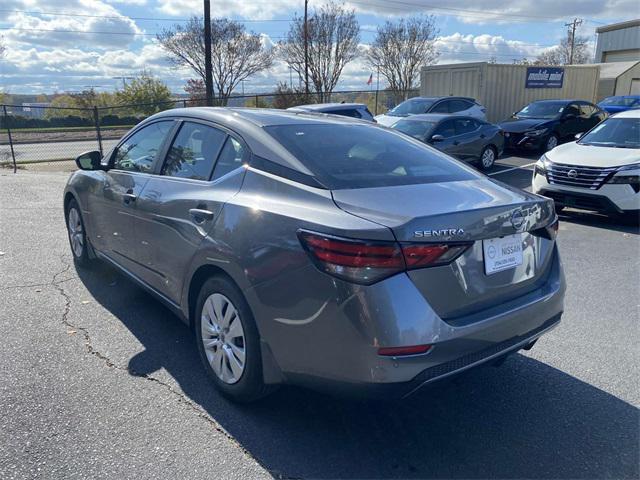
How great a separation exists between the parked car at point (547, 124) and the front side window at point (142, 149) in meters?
12.8

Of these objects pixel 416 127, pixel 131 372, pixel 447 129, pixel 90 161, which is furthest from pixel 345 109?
pixel 131 372

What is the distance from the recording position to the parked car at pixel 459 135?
11570mm

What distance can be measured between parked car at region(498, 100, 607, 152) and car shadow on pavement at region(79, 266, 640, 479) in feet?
41.5

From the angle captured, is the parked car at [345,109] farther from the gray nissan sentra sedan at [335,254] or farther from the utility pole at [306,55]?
the utility pole at [306,55]

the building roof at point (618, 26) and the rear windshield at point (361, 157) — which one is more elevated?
the building roof at point (618, 26)

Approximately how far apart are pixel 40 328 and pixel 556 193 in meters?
6.94

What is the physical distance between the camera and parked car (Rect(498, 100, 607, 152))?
48.7ft

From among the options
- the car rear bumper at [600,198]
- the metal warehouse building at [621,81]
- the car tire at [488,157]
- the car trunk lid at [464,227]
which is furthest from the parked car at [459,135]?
the metal warehouse building at [621,81]

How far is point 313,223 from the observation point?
2.45 m

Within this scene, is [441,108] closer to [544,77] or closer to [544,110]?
[544,110]

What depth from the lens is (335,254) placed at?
233cm

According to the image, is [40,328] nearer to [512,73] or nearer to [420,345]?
[420,345]

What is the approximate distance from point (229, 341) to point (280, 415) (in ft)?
1.66

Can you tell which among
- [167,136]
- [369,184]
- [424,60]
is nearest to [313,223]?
[369,184]
